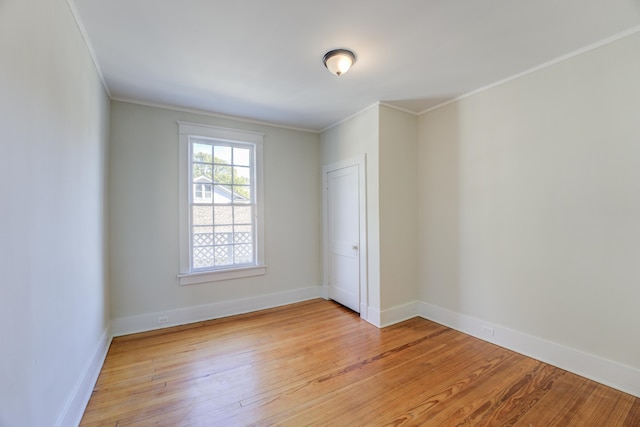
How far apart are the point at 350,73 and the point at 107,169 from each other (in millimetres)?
2804

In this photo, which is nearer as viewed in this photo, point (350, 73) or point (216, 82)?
point (350, 73)

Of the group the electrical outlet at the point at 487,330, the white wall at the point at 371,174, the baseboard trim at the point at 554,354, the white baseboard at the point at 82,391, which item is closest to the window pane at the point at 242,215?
the white wall at the point at 371,174

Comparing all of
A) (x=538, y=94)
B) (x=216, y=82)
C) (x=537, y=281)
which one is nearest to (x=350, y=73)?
(x=216, y=82)

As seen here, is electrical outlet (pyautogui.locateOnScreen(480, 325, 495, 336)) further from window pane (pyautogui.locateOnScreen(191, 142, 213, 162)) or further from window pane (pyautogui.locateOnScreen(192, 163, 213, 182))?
window pane (pyautogui.locateOnScreen(191, 142, 213, 162))

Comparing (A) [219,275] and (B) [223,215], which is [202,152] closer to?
(B) [223,215]

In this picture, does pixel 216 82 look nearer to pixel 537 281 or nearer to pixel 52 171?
pixel 52 171

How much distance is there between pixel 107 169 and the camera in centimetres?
295

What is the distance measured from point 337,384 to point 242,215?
99.0 inches

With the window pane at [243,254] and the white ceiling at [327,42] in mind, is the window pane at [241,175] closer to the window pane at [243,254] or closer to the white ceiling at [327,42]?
the window pane at [243,254]

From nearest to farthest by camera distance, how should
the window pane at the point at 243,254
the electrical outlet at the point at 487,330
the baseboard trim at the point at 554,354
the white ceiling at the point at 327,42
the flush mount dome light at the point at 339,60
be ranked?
the white ceiling at the point at 327,42, the baseboard trim at the point at 554,354, the flush mount dome light at the point at 339,60, the electrical outlet at the point at 487,330, the window pane at the point at 243,254

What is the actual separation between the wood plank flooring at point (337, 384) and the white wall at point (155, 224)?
0.40 metres

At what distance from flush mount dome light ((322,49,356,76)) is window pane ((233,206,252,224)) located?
2.28 m

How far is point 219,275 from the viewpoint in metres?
3.62

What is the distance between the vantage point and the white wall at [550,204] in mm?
2055
